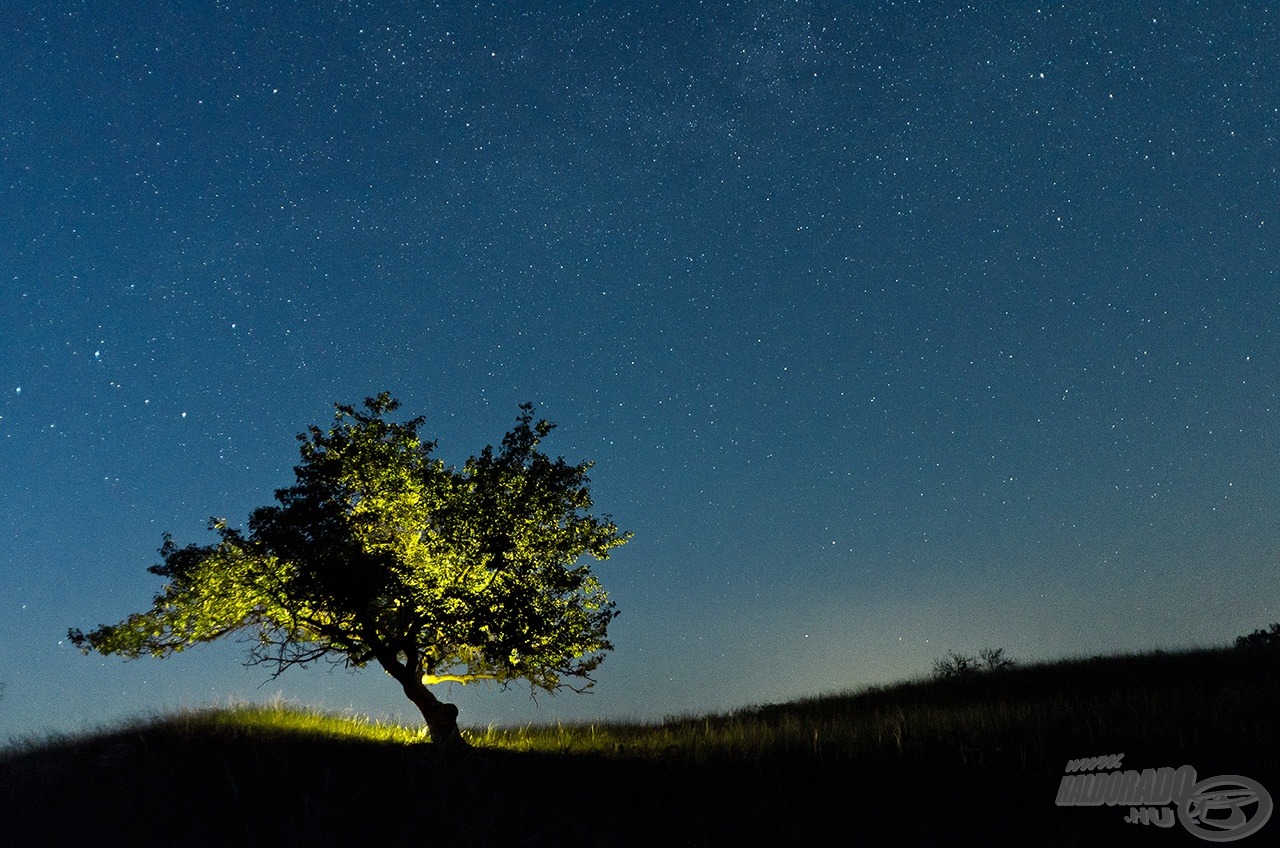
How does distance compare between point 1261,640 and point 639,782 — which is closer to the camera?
point 639,782

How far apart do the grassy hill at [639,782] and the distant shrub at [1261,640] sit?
1021 centimetres

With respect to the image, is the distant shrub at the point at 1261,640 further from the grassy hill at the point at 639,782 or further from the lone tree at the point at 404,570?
the lone tree at the point at 404,570

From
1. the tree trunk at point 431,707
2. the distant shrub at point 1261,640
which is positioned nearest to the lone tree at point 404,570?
the tree trunk at point 431,707

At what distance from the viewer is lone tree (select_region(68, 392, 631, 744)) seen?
62.1 feet

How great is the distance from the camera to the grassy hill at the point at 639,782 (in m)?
6.70

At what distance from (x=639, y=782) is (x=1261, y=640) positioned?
23.3 m

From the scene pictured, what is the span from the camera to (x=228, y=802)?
7.80m

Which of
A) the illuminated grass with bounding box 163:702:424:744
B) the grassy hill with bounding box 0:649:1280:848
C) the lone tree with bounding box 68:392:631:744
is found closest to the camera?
the grassy hill with bounding box 0:649:1280:848

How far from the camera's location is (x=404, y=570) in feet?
64.5

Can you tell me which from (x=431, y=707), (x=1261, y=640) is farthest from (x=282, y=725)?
(x=1261, y=640)

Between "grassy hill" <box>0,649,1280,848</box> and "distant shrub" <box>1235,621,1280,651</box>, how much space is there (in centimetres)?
1021

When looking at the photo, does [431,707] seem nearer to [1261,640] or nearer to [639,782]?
[639,782]

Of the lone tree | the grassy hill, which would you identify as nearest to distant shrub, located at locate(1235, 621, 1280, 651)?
the grassy hill

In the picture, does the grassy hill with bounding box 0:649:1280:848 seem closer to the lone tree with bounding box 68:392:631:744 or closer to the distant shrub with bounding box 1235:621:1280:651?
the lone tree with bounding box 68:392:631:744
